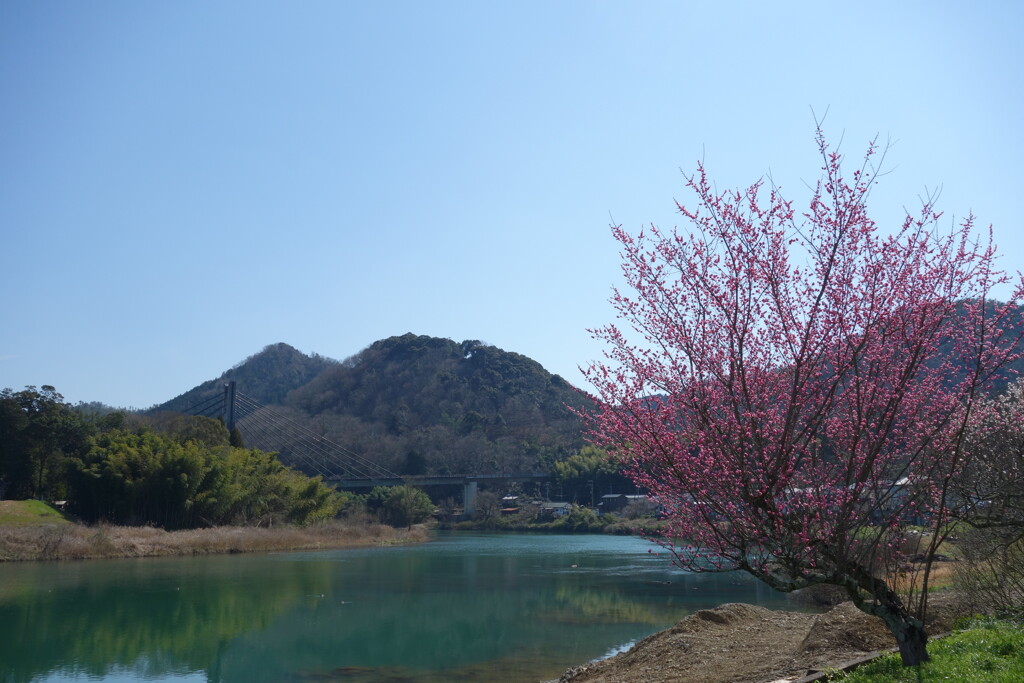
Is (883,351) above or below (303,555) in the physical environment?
above

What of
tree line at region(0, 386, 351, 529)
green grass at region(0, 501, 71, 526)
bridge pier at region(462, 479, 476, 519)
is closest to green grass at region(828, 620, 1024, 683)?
green grass at region(0, 501, 71, 526)

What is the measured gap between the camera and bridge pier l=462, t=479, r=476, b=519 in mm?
72562

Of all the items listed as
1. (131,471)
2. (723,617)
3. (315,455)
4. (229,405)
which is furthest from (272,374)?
(723,617)

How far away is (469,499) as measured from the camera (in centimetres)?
7388

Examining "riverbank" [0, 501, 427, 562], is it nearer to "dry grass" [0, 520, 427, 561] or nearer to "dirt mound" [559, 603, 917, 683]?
"dry grass" [0, 520, 427, 561]

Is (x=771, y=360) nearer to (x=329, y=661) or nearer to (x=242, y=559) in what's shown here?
(x=329, y=661)

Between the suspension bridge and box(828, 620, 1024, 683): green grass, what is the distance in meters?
60.7

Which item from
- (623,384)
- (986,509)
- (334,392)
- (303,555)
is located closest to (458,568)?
(303,555)

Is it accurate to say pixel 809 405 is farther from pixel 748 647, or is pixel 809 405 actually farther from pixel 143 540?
pixel 143 540

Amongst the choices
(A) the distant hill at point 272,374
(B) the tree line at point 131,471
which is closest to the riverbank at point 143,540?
(B) the tree line at point 131,471

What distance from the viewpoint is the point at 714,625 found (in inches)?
442

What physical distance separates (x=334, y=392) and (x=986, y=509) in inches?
4176

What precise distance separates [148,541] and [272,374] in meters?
115

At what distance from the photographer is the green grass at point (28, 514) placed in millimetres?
34456
